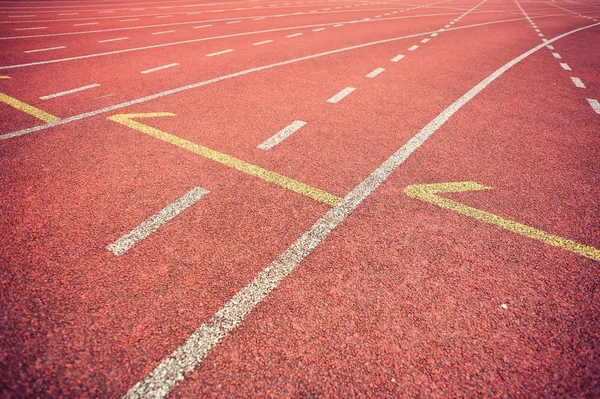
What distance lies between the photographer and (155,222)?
295cm

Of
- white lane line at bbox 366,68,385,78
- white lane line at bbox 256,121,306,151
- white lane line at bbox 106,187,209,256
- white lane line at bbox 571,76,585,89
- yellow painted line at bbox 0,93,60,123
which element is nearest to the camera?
white lane line at bbox 106,187,209,256

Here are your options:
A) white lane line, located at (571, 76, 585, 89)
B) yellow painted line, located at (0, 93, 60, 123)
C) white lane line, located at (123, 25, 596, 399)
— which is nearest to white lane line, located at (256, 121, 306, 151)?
white lane line, located at (123, 25, 596, 399)

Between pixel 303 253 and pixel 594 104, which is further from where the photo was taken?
pixel 594 104

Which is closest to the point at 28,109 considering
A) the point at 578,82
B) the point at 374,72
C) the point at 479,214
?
the point at 479,214

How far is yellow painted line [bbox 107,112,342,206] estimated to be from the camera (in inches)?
133

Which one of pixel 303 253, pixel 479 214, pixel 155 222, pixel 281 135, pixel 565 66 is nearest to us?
pixel 303 253

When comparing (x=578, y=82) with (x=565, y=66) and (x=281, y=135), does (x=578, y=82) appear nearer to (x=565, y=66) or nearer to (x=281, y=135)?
(x=565, y=66)

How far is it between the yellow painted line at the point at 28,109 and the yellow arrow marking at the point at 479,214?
4.92 m

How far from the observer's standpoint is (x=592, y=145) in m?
4.46

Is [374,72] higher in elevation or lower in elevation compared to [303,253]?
higher

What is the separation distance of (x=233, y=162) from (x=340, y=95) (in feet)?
9.69

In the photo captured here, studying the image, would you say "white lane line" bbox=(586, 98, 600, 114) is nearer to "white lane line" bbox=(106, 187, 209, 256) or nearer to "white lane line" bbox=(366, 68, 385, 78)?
"white lane line" bbox=(366, 68, 385, 78)

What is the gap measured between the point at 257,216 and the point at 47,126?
3504 millimetres

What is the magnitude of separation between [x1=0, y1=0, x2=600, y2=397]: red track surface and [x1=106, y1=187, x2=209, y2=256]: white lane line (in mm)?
58
